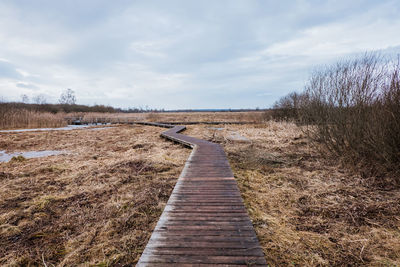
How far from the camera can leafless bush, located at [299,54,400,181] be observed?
164 inches

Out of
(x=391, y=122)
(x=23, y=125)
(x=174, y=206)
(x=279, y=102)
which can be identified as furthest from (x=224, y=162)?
(x=23, y=125)

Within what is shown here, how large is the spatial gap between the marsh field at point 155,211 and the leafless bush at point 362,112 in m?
0.61

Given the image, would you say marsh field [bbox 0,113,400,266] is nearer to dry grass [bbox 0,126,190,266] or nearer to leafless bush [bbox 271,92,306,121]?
dry grass [bbox 0,126,190,266]

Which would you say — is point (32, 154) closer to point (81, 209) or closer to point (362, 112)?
point (81, 209)

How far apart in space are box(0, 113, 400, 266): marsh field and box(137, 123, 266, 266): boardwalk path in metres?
0.40

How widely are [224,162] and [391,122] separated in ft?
12.8

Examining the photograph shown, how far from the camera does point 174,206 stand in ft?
10.8

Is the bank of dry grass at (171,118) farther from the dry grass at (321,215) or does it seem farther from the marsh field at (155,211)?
the marsh field at (155,211)

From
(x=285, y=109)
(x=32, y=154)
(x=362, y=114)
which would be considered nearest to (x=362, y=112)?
(x=362, y=114)

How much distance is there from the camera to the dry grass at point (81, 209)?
266cm

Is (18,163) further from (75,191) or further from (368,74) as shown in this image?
(368,74)

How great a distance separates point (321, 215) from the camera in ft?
11.4

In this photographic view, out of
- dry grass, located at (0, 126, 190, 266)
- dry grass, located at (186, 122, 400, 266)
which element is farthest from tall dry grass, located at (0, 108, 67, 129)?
Result: dry grass, located at (186, 122, 400, 266)

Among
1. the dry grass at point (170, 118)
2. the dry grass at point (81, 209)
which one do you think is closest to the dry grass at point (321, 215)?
the dry grass at point (81, 209)
